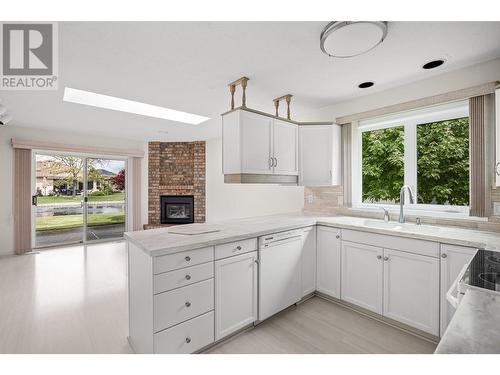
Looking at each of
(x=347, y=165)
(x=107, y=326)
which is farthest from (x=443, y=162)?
(x=107, y=326)

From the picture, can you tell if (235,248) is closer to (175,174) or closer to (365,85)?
(365,85)

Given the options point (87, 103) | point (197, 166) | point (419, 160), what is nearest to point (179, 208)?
point (197, 166)

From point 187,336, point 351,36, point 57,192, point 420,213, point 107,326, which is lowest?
point 107,326

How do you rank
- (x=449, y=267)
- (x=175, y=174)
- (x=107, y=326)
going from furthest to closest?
1. (x=175, y=174)
2. (x=107, y=326)
3. (x=449, y=267)

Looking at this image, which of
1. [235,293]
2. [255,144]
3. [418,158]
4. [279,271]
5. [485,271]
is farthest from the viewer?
[418,158]

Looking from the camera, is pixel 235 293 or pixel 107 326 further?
pixel 107 326

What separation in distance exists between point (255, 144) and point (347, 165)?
1.37 metres

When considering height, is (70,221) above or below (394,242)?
below

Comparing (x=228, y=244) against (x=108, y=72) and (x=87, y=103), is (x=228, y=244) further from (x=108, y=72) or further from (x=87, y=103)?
(x=87, y=103)

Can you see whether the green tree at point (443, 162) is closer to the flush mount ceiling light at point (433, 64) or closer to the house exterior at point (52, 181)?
the flush mount ceiling light at point (433, 64)

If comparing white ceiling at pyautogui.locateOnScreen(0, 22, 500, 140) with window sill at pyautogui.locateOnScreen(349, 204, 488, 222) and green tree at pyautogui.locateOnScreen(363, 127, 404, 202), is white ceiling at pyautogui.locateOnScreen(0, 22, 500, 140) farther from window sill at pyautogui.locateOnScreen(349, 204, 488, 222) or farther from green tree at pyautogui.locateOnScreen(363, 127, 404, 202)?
window sill at pyautogui.locateOnScreen(349, 204, 488, 222)

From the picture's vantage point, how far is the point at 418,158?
9.02 feet

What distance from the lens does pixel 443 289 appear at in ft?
6.13
